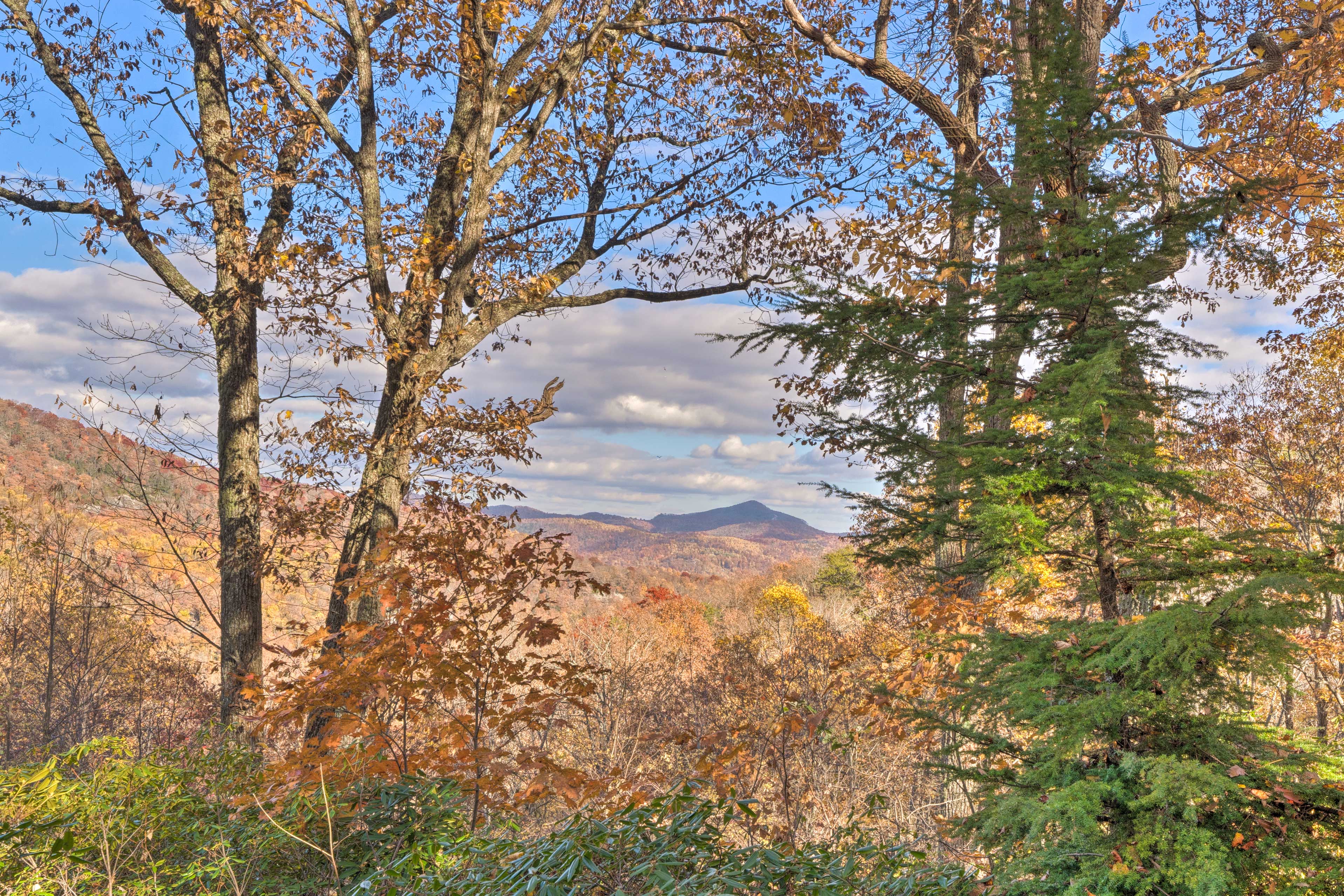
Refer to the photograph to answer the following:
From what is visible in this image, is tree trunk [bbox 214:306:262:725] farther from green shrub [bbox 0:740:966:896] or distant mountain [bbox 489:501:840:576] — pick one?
distant mountain [bbox 489:501:840:576]

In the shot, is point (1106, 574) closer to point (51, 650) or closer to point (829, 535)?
point (829, 535)

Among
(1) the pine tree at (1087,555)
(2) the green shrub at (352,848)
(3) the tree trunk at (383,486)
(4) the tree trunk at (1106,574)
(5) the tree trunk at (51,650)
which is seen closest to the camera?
(1) the pine tree at (1087,555)

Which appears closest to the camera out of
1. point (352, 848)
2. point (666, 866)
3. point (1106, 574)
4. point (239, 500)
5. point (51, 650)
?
point (666, 866)

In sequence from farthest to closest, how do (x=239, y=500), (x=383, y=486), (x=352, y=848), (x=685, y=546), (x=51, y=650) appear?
(x=685, y=546) → (x=51, y=650) → (x=239, y=500) → (x=383, y=486) → (x=352, y=848)

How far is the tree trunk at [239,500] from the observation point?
6.76 meters

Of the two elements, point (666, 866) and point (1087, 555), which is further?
point (1087, 555)

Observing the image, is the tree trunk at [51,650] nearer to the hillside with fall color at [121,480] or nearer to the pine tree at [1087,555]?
the hillside with fall color at [121,480]

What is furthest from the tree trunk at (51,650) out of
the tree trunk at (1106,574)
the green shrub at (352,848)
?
the tree trunk at (1106,574)

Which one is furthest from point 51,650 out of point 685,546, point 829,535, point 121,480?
point 685,546

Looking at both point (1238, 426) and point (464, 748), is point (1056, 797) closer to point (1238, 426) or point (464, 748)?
point (464, 748)

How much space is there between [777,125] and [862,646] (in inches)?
337

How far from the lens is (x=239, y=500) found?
695 centimetres

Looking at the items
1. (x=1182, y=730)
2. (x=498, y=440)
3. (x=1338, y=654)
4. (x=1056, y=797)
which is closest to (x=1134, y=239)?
(x=1182, y=730)

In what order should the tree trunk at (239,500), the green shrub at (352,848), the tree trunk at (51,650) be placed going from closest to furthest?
1. the green shrub at (352,848)
2. the tree trunk at (239,500)
3. the tree trunk at (51,650)
